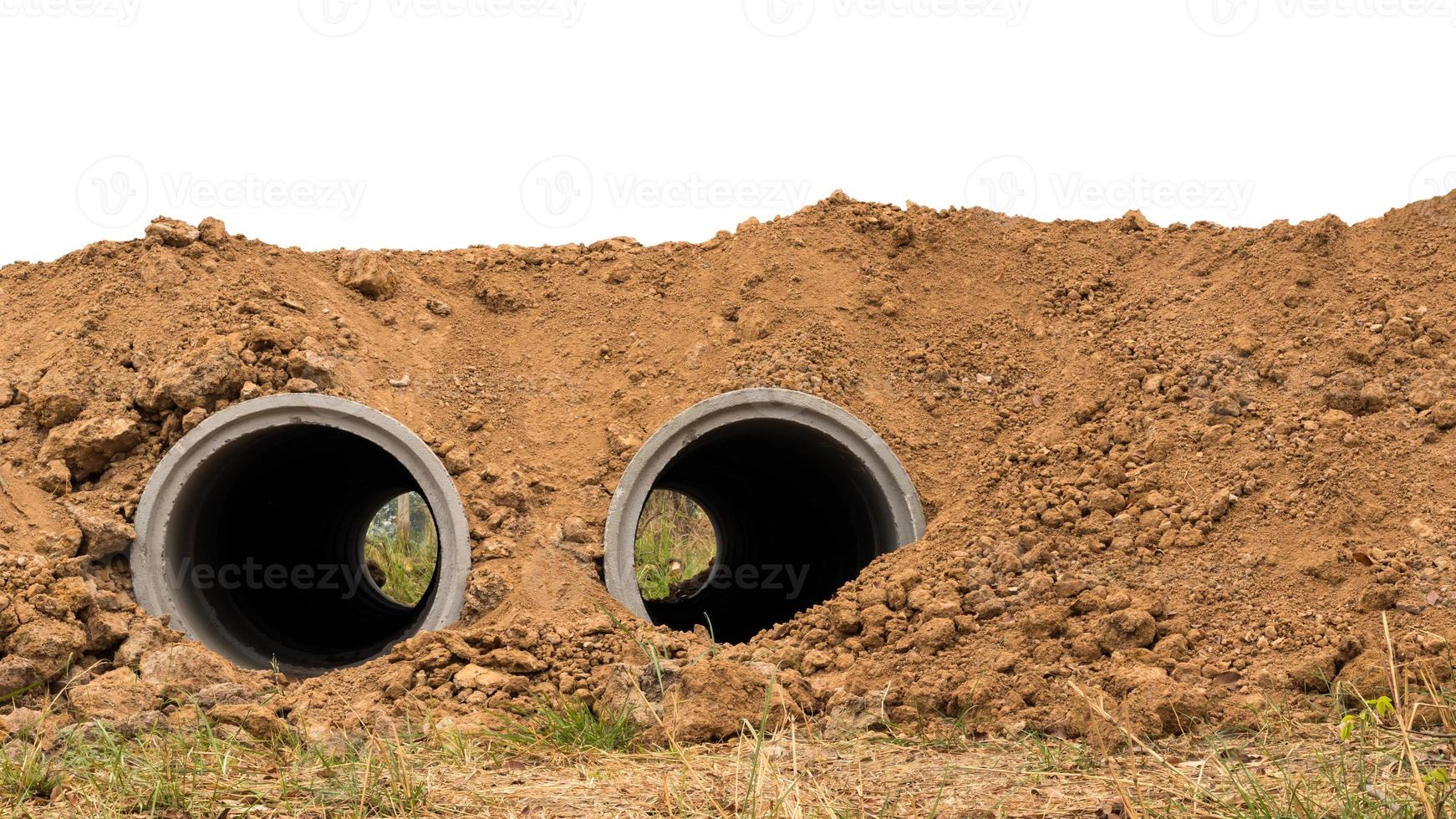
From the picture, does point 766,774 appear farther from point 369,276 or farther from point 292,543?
point 292,543

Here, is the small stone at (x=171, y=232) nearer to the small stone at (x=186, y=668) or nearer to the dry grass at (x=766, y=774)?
the small stone at (x=186, y=668)

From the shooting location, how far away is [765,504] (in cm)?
948

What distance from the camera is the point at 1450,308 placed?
6.28 metres

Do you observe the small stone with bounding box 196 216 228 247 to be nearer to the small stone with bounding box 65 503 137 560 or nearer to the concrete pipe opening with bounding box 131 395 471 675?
the concrete pipe opening with bounding box 131 395 471 675

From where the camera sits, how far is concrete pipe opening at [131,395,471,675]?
6.46 m

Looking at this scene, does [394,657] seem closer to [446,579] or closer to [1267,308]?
[446,579]

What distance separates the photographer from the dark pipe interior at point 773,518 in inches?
290

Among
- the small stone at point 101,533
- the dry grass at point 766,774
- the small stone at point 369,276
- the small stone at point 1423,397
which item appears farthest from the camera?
the small stone at point 369,276

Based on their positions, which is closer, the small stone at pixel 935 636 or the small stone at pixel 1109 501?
the small stone at pixel 935 636

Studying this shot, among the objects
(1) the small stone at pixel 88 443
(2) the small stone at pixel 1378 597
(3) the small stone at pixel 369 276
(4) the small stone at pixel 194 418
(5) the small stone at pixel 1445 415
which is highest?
(3) the small stone at pixel 369 276

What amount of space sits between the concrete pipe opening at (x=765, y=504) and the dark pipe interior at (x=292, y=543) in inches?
62.6

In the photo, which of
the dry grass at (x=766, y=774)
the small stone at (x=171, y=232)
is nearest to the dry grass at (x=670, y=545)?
the small stone at (x=171, y=232)

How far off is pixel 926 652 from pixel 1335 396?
2443 millimetres

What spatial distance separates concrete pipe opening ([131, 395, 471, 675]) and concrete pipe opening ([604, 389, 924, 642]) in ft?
3.62
